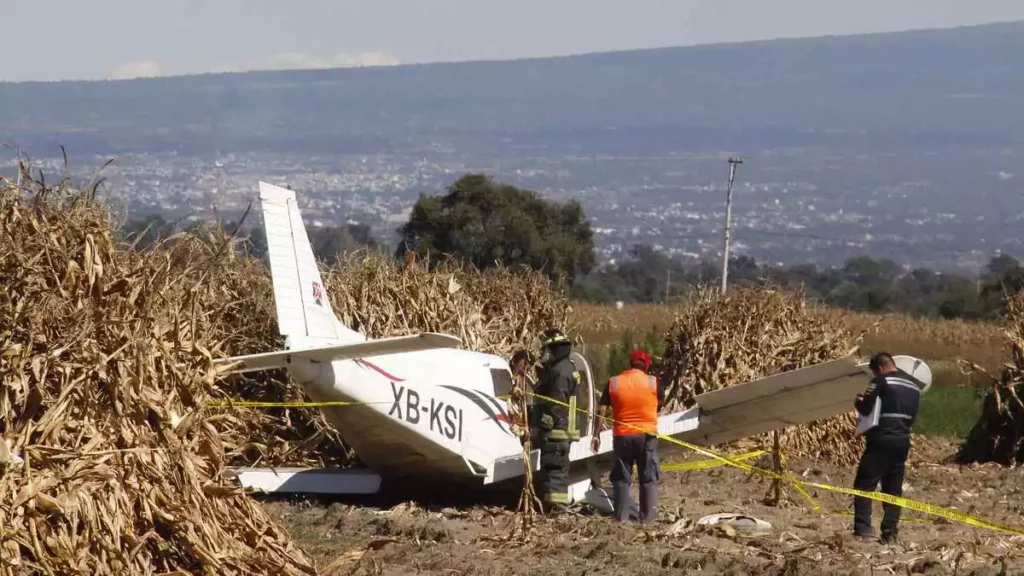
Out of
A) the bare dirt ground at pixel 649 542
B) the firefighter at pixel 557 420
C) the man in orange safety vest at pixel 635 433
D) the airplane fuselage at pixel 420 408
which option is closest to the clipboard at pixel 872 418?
the bare dirt ground at pixel 649 542

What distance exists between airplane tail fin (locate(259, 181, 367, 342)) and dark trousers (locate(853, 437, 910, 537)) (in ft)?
16.8

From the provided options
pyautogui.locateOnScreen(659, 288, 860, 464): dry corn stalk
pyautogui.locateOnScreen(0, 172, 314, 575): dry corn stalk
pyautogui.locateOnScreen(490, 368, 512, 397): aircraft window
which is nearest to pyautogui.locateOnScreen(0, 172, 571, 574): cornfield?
pyautogui.locateOnScreen(0, 172, 314, 575): dry corn stalk

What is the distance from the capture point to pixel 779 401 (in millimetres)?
15047

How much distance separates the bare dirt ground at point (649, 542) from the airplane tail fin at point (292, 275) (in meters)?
1.71

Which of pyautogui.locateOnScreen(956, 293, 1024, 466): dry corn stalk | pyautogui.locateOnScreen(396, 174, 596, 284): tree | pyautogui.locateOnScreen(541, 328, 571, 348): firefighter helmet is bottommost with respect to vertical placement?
pyautogui.locateOnScreen(396, 174, 596, 284): tree

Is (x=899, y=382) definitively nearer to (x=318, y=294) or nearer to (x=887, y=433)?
(x=887, y=433)

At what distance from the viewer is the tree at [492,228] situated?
53.8 meters

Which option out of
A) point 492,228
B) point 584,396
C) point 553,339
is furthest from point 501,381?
point 492,228

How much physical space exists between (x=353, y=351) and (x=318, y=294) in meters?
2.67

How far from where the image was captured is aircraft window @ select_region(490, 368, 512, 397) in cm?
1477

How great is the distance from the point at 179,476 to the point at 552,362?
6.09 meters

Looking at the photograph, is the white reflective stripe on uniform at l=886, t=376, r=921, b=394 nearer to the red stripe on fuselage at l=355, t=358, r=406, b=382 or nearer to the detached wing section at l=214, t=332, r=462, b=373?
the detached wing section at l=214, t=332, r=462, b=373

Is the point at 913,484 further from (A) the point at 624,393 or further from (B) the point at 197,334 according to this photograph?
(B) the point at 197,334

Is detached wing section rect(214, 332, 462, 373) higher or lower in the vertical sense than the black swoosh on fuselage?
higher
